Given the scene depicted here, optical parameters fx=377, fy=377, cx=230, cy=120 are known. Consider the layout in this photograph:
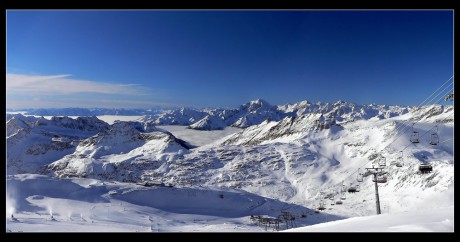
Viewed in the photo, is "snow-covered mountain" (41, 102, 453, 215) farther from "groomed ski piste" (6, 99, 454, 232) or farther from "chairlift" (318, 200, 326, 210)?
"chairlift" (318, 200, 326, 210)

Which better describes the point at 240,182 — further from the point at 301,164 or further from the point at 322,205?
the point at 322,205

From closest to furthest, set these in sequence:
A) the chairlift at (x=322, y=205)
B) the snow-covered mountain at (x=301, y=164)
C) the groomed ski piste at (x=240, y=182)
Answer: the groomed ski piste at (x=240, y=182)
the chairlift at (x=322, y=205)
the snow-covered mountain at (x=301, y=164)

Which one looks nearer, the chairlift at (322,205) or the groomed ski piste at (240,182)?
the groomed ski piste at (240,182)

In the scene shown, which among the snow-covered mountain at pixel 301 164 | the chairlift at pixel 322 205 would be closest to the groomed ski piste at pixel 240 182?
the snow-covered mountain at pixel 301 164

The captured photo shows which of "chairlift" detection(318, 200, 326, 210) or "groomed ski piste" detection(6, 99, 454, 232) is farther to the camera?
"chairlift" detection(318, 200, 326, 210)

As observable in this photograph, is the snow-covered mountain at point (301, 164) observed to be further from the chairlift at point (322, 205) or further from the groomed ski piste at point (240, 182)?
the chairlift at point (322, 205)

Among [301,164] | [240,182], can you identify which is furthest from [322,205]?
[301,164]

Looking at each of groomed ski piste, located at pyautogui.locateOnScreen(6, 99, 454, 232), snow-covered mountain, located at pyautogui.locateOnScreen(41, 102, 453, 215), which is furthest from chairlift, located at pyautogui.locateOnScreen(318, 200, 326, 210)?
snow-covered mountain, located at pyautogui.locateOnScreen(41, 102, 453, 215)
